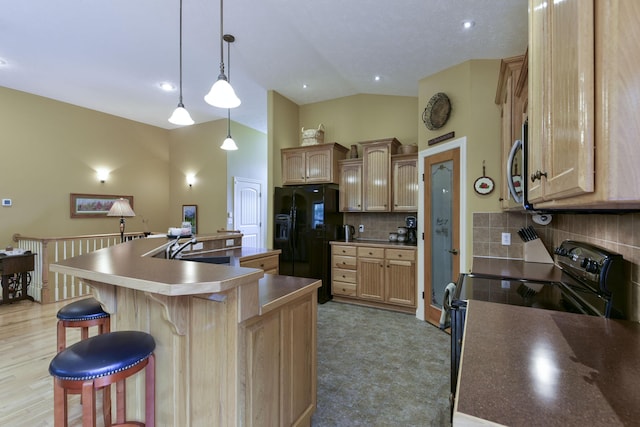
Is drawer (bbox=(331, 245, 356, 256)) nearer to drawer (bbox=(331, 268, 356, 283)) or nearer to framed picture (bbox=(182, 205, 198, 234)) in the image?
drawer (bbox=(331, 268, 356, 283))

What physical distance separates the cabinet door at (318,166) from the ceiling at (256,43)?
100 cm

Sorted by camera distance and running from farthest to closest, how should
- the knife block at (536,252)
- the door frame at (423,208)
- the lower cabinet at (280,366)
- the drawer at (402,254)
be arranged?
the drawer at (402,254)
the door frame at (423,208)
the knife block at (536,252)
the lower cabinet at (280,366)

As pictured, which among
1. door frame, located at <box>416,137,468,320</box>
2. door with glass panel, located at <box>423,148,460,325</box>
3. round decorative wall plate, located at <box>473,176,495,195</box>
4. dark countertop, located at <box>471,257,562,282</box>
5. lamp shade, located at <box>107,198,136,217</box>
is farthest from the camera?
lamp shade, located at <box>107,198,136,217</box>

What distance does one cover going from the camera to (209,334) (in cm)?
130

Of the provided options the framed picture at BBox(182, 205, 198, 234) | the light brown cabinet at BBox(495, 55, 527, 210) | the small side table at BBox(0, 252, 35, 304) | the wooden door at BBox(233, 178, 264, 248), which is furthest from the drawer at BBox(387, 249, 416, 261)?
the small side table at BBox(0, 252, 35, 304)

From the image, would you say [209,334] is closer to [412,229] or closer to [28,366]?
[28,366]

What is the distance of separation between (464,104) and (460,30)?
72cm

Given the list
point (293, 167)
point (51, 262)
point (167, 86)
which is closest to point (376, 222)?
point (293, 167)

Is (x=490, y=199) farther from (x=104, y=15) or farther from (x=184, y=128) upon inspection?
(x=184, y=128)

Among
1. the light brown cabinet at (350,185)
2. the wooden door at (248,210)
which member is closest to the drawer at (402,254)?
the light brown cabinet at (350,185)

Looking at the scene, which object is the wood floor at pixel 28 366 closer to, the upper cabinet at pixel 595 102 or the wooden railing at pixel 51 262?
the wooden railing at pixel 51 262

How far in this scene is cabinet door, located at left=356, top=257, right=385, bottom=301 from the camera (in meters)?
3.92

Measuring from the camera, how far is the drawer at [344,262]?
4.12 meters

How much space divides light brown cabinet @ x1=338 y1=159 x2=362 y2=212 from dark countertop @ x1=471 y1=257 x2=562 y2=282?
204 cm
